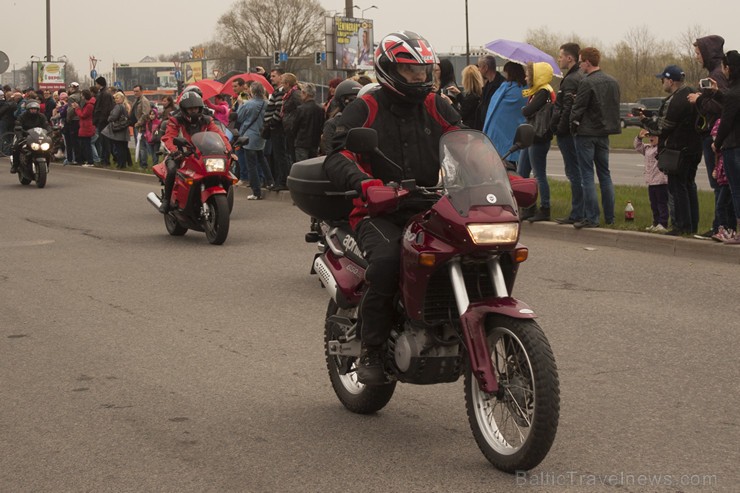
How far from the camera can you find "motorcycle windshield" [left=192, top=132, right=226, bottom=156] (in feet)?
46.7

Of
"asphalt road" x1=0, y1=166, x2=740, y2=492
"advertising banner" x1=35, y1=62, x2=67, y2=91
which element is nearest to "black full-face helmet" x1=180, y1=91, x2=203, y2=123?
"asphalt road" x1=0, y1=166, x2=740, y2=492

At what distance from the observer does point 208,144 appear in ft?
46.9

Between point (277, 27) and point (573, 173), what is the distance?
10707 centimetres

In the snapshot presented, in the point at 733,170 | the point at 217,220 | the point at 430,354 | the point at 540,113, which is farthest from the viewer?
the point at 540,113

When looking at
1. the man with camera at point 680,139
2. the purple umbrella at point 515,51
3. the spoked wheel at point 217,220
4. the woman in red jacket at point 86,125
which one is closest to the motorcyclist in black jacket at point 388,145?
the man with camera at point 680,139

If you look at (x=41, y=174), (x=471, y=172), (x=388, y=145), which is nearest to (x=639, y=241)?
(x=388, y=145)

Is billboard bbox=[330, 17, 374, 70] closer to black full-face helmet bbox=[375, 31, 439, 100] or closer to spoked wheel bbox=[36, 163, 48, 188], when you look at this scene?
spoked wheel bbox=[36, 163, 48, 188]

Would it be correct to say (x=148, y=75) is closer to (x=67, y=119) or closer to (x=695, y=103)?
(x=67, y=119)

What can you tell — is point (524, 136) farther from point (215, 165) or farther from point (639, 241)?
point (215, 165)

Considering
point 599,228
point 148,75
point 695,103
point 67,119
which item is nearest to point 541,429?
point 695,103

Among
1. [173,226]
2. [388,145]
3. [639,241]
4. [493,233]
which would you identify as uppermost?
[388,145]

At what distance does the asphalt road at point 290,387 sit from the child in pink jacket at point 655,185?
31.7 inches

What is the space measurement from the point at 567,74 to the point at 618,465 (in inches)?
375

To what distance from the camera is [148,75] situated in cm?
12744
